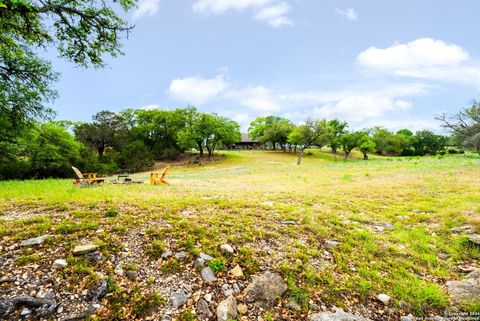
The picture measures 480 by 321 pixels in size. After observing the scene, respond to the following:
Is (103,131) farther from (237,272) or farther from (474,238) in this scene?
(474,238)

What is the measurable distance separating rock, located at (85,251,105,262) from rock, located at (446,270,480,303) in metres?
5.27

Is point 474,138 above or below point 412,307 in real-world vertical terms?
above

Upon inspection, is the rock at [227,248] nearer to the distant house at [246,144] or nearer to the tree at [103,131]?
the tree at [103,131]

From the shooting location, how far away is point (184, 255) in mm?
3748

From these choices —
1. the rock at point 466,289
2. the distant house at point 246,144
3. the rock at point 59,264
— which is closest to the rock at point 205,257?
the rock at point 59,264

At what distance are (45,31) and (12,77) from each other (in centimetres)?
707

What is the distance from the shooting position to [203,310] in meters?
2.86

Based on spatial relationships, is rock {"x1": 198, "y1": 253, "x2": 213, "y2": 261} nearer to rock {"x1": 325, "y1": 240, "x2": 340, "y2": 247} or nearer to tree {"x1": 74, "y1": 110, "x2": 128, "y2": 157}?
rock {"x1": 325, "y1": 240, "x2": 340, "y2": 247}

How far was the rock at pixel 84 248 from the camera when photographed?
352cm

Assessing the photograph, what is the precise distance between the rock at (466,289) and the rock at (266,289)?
98.5 inches

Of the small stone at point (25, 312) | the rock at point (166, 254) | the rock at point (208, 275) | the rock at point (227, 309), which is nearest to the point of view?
the small stone at point (25, 312)

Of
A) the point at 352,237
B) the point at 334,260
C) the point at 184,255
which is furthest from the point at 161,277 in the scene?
the point at 352,237

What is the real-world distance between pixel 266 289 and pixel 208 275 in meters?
0.89

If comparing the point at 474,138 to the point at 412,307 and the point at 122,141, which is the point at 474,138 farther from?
the point at 122,141
